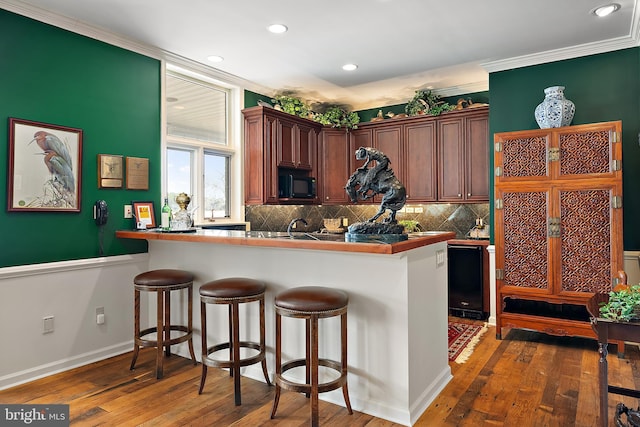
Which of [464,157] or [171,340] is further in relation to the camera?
[464,157]

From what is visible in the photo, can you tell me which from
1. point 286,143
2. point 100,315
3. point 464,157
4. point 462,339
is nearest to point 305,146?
point 286,143

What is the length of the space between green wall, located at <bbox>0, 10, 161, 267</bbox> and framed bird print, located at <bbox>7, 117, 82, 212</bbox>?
0.05 metres

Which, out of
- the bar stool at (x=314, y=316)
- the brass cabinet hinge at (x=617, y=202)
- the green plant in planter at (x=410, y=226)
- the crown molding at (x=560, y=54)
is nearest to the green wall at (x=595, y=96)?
the crown molding at (x=560, y=54)

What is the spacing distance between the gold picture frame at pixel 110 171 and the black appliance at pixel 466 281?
366 cm

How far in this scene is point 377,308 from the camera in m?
2.54

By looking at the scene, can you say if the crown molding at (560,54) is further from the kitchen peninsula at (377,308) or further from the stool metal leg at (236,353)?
the stool metal leg at (236,353)

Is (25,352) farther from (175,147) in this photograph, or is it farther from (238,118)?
(238,118)

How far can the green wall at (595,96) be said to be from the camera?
12.5ft

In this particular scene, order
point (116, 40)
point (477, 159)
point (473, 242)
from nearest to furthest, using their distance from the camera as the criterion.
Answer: point (116, 40), point (473, 242), point (477, 159)

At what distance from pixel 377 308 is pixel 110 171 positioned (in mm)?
2613

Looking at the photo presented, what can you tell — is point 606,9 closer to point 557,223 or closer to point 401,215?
point 557,223

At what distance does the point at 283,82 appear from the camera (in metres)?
4.98

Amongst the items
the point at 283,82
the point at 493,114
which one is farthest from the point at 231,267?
the point at 493,114

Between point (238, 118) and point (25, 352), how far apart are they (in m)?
3.17
